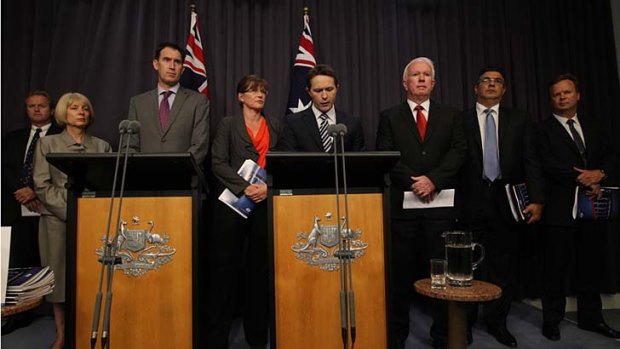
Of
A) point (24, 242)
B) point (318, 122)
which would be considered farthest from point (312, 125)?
point (24, 242)

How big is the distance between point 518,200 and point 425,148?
0.72 metres

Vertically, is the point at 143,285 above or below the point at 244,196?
below

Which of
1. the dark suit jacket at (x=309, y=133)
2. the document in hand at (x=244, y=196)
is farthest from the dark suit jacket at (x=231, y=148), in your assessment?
the dark suit jacket at (x=309, y=133)

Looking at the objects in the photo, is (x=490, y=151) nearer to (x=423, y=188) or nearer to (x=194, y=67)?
(x=423, y=188)

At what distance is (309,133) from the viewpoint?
2625 mm

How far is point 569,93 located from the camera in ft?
10.2

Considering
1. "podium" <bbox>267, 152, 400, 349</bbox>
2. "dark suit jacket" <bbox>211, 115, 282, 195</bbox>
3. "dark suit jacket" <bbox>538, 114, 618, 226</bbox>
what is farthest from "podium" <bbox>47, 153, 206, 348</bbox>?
"dark suit jacket" <bbox>538, 114, 618, 226</bbox>

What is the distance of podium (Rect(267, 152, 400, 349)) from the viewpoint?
1925 mm

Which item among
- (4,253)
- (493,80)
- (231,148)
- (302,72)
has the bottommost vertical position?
(4,253)

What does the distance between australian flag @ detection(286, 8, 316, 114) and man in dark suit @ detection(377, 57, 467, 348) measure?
860mm

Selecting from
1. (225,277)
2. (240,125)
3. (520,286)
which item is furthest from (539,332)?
(240,125)

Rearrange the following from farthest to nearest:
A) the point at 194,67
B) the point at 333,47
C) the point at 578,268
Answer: the point at 333,47, the point at 194,67, the point at 578,268

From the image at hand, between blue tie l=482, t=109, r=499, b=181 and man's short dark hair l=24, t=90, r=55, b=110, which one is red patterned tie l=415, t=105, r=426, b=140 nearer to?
blue tie l=482, t=109, r=499, b=181

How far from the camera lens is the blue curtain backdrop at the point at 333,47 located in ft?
11.8
